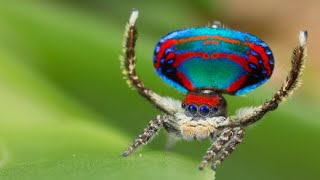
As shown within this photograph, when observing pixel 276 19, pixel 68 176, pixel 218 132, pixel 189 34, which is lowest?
pixel 68 176

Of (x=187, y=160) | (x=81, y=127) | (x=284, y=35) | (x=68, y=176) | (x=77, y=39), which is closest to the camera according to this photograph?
(x=68, y=176)

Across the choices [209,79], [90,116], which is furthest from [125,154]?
[90,116]

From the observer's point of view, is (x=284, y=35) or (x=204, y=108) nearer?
(x=204, y=108)

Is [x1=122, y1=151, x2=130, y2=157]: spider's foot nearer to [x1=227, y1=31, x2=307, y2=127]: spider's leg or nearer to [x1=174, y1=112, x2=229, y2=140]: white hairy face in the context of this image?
[x1=174, y1=112, x2=229, y2=140]: white hairy face

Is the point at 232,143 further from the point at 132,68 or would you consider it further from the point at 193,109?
the point at 132,68

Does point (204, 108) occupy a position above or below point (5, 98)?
below

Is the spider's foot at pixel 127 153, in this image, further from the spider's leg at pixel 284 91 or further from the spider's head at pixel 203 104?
the spider's leg at pixel 284 91

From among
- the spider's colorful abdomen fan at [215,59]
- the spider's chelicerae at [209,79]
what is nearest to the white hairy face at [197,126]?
the spider's chelicerae at [209,79]

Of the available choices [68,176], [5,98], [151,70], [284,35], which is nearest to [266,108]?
[68,176]

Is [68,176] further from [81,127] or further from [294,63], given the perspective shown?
[81,127]
